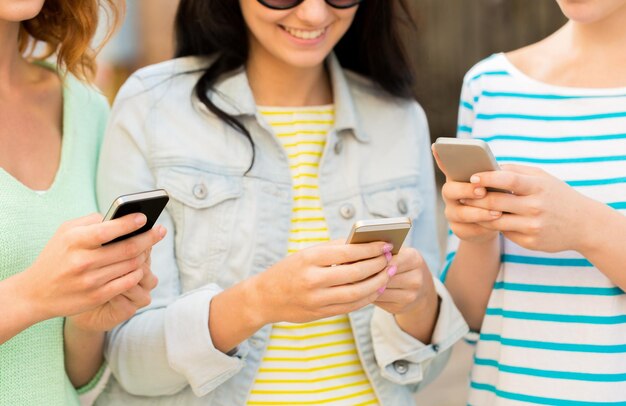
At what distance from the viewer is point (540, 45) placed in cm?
232

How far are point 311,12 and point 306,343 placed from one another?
767 mm

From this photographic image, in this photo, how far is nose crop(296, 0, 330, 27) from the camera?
2.21 metres

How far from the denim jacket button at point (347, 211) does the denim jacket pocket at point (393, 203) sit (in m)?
0.06

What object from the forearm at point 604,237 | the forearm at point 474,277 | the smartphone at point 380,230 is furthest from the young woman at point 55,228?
the forearm at point 604,237

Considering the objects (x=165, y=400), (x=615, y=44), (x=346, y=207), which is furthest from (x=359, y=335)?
(x=615, y=44)

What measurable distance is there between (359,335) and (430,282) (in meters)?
0.21

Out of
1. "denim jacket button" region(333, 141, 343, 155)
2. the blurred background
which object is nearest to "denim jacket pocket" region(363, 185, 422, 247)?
"denim jacket button" region(333, 141, 343, 155)

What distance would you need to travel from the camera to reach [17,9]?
6.35 ft

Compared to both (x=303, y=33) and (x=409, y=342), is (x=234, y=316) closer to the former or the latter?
(x=409, y=342)

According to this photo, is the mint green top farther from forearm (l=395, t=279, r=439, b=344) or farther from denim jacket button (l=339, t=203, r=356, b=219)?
forearm (l=395, t=279, r=439, b=344)

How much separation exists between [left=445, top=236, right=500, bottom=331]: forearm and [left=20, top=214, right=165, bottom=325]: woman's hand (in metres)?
0.78

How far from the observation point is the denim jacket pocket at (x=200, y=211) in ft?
7.23

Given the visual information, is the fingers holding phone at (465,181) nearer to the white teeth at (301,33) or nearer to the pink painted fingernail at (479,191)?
the pink painted fingernail at (479,191)

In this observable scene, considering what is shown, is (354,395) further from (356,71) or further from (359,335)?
(356,71)
